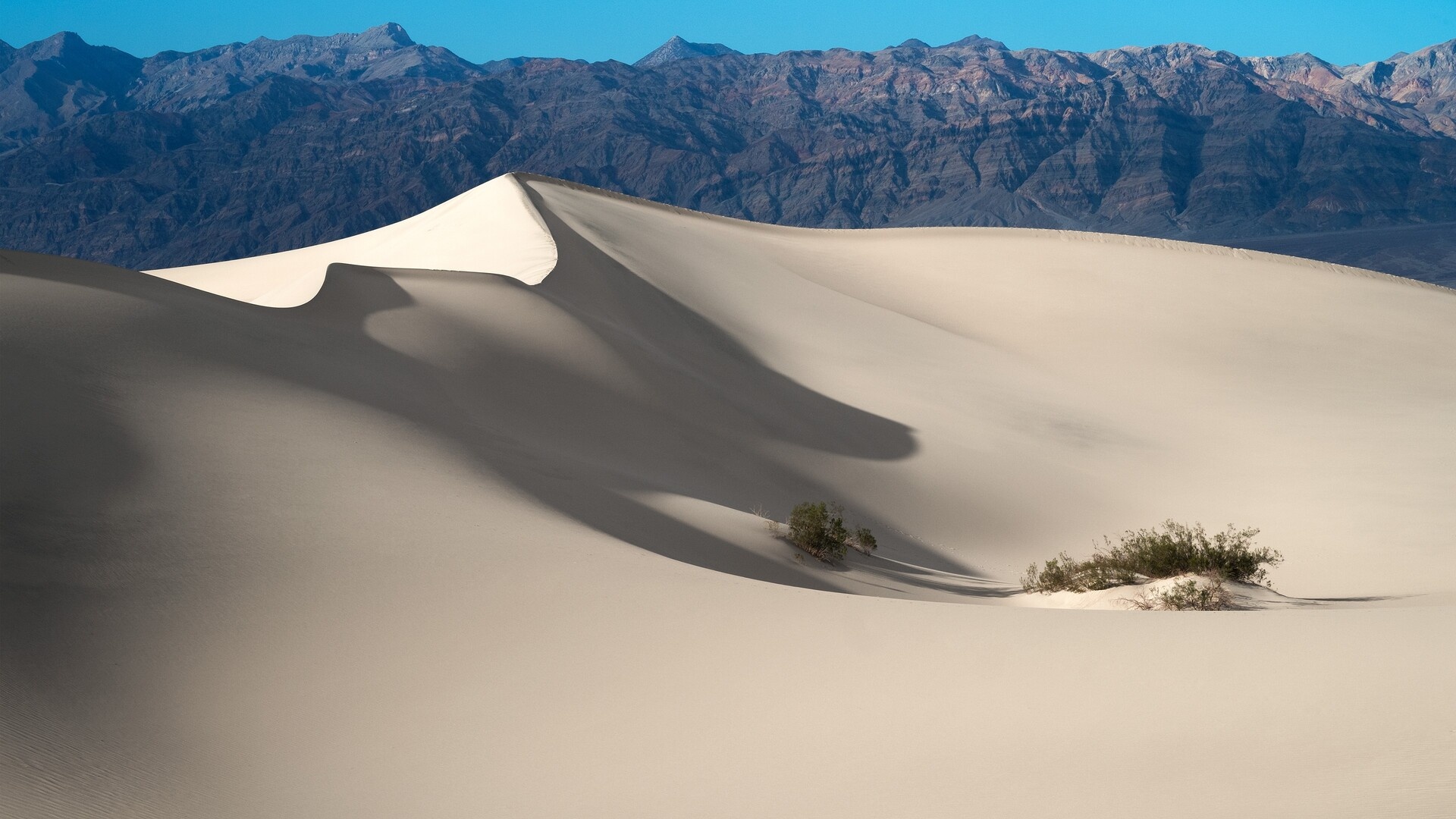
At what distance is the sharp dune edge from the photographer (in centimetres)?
429

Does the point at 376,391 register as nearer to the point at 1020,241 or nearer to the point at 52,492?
the point at 52,492

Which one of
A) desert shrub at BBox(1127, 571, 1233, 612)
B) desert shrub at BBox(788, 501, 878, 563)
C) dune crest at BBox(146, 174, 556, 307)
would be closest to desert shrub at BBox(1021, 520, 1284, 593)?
desert shrub at BBox(1127, 571, 1233, 612)

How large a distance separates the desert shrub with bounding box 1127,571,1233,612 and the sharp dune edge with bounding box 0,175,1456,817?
475 mm

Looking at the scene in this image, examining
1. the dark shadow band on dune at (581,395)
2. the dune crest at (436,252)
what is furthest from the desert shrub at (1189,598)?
the dune crest at (436,252)

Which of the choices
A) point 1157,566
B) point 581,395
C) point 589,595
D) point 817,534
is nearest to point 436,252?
point 581,395

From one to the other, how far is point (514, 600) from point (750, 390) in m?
9.54

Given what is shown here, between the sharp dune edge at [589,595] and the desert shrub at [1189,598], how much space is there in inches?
18.7

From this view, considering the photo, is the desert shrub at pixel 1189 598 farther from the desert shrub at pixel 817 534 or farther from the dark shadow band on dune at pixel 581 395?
the desert shrub at pixel 817 534

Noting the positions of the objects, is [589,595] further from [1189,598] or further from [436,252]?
[436,252]

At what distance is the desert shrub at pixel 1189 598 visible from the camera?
7488 millimetres

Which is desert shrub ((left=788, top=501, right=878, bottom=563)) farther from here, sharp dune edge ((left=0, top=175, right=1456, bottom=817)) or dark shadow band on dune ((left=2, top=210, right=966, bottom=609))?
dark shadow band on dune ((left=2, top=210, right=966, bottom=609))

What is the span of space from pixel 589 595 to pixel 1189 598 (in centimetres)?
380

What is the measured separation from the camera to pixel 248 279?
24.5m

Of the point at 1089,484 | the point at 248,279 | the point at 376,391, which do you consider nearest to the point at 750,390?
the point at 1089,484
